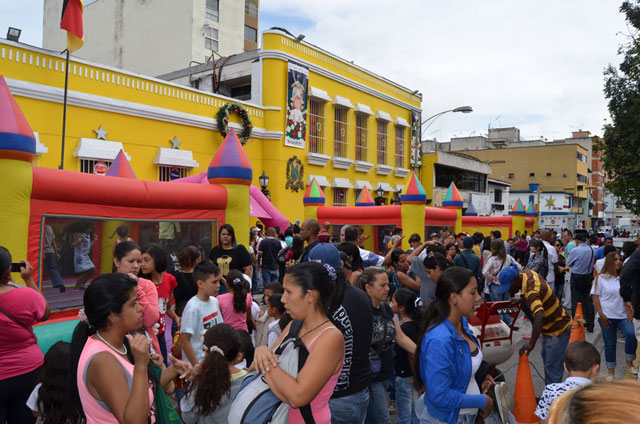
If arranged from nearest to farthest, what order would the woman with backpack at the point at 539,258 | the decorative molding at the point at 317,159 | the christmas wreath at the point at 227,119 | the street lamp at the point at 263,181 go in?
the woman with backpack at the point at 539,258 < the christmas wreath at the point at 227,119 < the street lamp at the point at 263,181 < the decorative molding at the point at 317,159

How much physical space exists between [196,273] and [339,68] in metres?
18.3

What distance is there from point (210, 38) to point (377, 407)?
2867 cm

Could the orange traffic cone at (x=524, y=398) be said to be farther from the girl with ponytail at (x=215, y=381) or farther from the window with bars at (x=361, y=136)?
the window with bars at (x=361, y=136)

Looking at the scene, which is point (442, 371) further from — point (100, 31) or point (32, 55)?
point (100, 31)

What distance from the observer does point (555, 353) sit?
17.7 feet

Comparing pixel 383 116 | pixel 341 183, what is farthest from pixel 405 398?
pixel 383 116

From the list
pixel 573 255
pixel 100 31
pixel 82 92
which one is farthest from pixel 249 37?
pixel 573 255

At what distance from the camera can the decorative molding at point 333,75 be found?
18.4 m

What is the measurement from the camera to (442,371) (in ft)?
9.53

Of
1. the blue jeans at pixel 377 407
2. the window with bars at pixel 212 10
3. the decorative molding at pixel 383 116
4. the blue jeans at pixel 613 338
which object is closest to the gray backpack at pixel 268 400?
the blue jeans at pixel 377 407

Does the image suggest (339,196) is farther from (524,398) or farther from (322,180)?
(524,398)

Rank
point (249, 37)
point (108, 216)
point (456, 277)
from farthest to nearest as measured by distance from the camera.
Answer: point (249, 37), point (108, 216), point (456, 277)

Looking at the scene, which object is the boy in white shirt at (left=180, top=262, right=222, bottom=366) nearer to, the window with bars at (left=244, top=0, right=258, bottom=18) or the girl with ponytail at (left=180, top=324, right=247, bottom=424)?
the girl with ponytail at (left=180, top=324, right=247, bottom=424)

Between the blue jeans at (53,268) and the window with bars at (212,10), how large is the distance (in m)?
26.0
